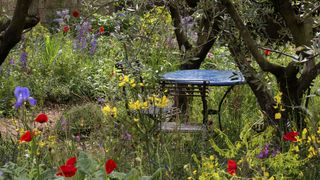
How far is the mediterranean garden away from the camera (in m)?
3.06

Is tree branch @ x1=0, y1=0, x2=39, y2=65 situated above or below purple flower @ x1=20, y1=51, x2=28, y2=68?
above

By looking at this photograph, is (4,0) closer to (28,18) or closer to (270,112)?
(28,18)

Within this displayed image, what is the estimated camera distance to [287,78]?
3.95 metres

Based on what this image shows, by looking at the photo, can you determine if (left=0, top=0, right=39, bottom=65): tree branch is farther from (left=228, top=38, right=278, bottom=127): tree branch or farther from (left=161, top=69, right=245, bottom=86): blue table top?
(left=228, top=38, right=278, bottom=127): tree branch

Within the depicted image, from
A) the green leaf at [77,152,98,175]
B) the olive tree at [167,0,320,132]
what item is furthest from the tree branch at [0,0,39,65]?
the green leaf at [77,152,98,175]

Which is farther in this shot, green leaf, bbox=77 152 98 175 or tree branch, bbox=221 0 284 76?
tree branch, bbox=221 0 284 76

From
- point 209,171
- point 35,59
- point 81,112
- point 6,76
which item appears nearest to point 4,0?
point 35,59

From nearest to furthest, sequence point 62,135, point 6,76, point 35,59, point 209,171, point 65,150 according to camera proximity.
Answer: point 209,171
point 65,150
point 62,135
point 6,76
point 35,59

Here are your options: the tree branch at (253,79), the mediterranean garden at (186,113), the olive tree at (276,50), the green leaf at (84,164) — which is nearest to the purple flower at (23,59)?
the mediterranean garden at (186,113)

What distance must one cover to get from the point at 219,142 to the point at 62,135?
53.4 inches

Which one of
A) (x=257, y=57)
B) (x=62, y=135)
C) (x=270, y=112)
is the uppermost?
(x=257, y=57)

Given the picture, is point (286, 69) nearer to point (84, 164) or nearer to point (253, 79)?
point (253, 79)

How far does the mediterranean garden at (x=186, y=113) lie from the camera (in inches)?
120

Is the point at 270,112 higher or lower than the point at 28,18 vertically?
lower
